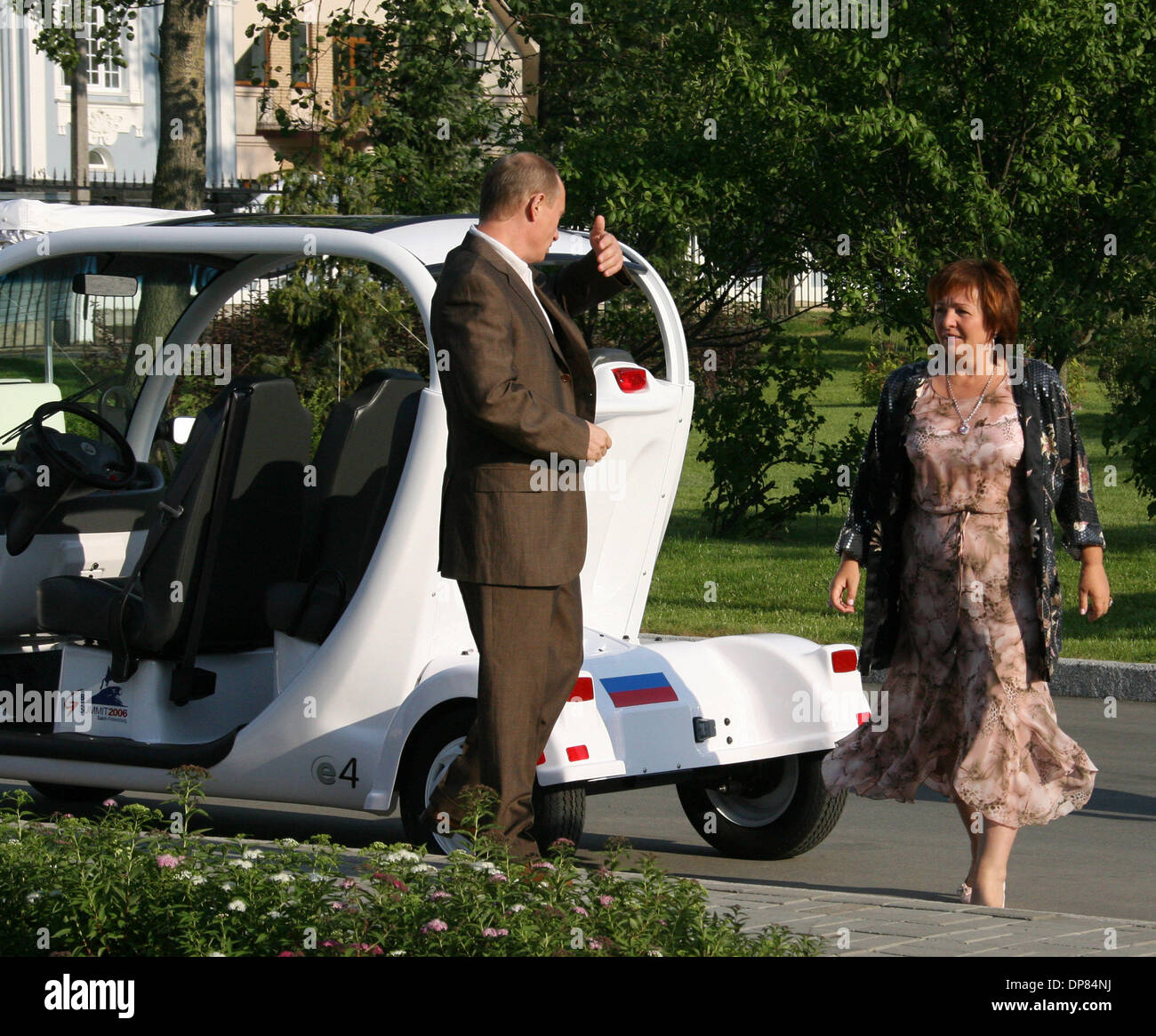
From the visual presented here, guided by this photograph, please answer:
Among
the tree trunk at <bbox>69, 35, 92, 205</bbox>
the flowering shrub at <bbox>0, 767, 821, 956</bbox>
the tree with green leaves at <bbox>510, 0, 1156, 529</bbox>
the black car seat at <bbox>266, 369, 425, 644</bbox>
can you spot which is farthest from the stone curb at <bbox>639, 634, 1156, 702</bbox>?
the tree trunk at <bbox>69, 35, 92, 205</bbox>

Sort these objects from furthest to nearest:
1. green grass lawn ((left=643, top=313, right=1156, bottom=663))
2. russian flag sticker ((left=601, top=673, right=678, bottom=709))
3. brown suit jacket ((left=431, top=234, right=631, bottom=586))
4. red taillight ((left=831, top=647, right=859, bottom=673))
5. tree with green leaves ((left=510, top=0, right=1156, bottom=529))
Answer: tree with green leaves ((left=510, top=0, right=1156, bottom=529)), green grass lawn ((left=643, top=313, right=1156, bottom=663)), red taillight ((left=831, top=647, right=859, bottom=673)), russian flag sticker ((left=601, top=673, right=678, bottom=709)), brown suit jacket ((left=431, top=234, right=631, bottom=586))

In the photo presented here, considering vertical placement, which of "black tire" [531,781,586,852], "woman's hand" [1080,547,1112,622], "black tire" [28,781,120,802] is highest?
"woman's hand" [1080,547,1112,622]

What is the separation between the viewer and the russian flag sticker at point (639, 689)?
242 inches

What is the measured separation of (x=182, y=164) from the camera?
1855 cm

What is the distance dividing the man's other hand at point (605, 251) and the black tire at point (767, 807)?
1782 millimetres

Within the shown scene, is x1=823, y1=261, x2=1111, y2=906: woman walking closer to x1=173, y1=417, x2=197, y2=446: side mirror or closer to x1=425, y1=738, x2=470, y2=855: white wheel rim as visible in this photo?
x1=425, y1=738, x2=470, y2=855: white wheel rim

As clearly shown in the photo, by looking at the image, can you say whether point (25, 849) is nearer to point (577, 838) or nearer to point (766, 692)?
point (577, 838)

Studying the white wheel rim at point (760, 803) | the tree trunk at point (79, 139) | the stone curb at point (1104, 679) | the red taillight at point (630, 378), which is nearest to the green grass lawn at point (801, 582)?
the stone curb at point (1104, 679)

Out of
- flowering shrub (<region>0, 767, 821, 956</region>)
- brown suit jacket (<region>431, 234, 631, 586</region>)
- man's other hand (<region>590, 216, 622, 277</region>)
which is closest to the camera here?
flowering shrub (<region>0, 767, 821, 956</region>)

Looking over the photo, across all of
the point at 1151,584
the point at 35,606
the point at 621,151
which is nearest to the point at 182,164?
the point at 621,151

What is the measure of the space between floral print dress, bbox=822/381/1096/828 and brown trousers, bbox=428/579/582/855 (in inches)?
44.3

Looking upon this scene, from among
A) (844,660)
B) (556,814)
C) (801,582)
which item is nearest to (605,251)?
(556,814)

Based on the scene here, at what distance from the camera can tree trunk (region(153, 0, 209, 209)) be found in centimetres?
1841

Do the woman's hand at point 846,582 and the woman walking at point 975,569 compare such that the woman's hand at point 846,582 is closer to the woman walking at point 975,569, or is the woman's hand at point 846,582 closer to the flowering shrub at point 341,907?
the woman walking at point 975,569
